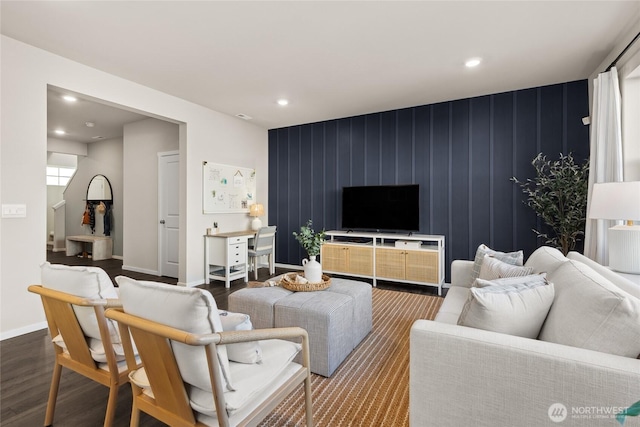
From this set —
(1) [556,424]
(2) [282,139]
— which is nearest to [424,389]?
(1) [556,424]

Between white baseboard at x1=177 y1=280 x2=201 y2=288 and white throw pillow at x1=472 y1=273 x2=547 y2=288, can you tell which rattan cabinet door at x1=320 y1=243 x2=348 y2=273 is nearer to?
white baseboard at x1=177 y1=280 x2=201 y2=288

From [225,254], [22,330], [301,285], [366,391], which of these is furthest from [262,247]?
[366,391]

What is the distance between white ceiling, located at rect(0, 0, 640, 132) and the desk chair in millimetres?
2031

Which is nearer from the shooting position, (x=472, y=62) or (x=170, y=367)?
(x=170, y=367)

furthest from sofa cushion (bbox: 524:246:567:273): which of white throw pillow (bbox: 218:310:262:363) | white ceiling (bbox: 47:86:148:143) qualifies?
white ceiling (bbox: 47:86:148:143)

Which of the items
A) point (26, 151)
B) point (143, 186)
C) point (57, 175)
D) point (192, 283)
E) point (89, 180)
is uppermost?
point (57, 175)

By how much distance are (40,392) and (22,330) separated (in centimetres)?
126

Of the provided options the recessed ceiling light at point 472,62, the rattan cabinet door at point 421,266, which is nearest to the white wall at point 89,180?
the rattan cabinet door at point 421,266

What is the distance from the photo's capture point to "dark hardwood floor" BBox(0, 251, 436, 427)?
5.41ft

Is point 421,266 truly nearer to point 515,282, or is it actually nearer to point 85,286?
point 515,282

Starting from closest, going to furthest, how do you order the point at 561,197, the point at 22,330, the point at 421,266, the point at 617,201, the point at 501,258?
1. the point at 617,201
2. the point at 501,258
3. the point at 22,330
4. the point at 561,197
5. the point at 421,266

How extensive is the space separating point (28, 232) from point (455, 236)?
4764 millimetres

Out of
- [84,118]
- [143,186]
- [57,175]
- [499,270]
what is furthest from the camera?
[57,175]

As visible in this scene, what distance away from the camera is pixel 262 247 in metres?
4.84
